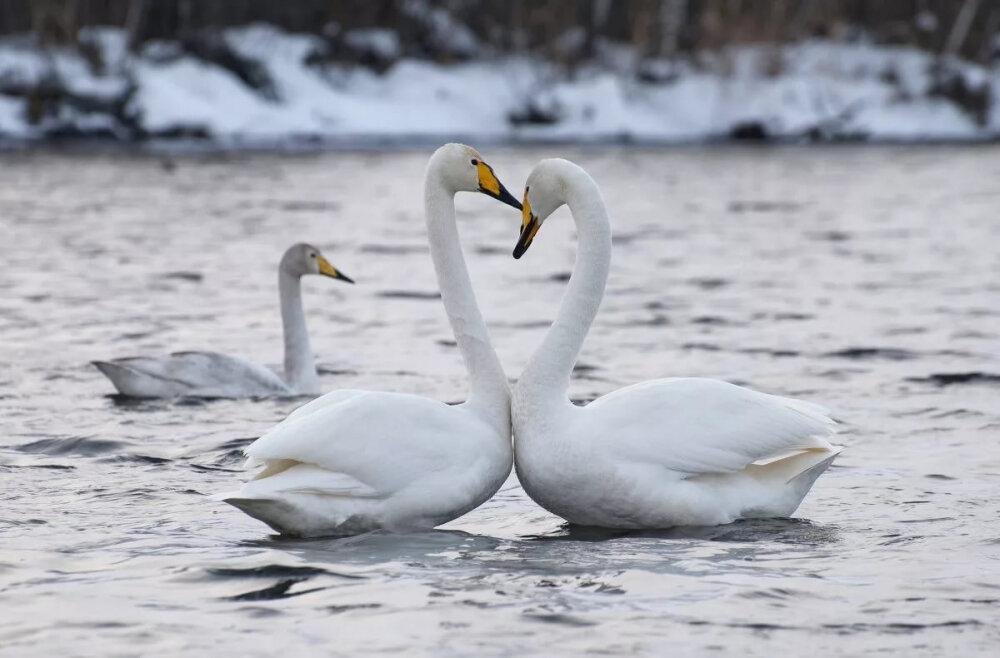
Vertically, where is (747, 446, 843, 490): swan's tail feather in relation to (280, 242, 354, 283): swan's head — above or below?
below

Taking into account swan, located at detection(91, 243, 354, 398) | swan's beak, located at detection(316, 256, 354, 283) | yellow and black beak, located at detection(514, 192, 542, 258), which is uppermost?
yellow and black beak, located at detection(514, 192, 542, 258)

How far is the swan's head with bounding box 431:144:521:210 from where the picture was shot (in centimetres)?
634

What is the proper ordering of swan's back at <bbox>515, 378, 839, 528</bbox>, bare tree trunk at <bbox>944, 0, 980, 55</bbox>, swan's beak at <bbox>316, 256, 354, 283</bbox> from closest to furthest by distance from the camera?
swan's back at <bbox>515, 378, 839, 528</bbox>
swan's beak at <bbox>316, 256, 354, 283</bbox>
bare tree trunk at <bbox>944, 0, 980, 55</bbox>

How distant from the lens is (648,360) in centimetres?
1063

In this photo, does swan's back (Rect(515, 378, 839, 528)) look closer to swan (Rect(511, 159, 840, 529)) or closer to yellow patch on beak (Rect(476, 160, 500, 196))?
swan (Rect(511, 159, 840, 529))

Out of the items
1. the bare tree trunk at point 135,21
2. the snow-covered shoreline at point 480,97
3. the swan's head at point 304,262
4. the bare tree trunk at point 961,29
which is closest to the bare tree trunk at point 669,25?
the snow-covered shoreline at point 480,97

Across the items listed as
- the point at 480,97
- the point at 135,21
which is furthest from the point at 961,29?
the point at 135,21

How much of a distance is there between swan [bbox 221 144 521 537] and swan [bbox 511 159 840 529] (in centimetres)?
25

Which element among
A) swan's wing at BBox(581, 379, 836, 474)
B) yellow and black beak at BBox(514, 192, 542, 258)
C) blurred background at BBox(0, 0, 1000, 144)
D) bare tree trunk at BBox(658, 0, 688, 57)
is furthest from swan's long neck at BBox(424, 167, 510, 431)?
bare tree trunk at BBox(658, 0, 688, 57)

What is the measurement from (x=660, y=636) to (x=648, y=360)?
5.98m

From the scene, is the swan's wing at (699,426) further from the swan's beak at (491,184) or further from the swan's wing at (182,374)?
the swan's wing at (182,374)

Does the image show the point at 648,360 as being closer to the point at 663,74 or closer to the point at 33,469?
the point at 33,469

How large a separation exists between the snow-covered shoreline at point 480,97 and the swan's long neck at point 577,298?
3141 centimetres

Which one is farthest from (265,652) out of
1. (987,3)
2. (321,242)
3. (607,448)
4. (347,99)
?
(987,3)
